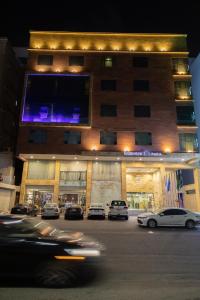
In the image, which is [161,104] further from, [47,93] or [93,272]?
[93,272]

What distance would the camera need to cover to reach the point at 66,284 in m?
5.25

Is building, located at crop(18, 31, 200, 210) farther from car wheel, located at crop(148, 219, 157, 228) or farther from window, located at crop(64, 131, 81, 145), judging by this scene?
car wheel, located at crop(148, 219, 157, 228)

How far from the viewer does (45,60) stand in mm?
37500

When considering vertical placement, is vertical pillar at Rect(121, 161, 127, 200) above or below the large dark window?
below

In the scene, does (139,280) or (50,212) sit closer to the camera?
(139,280)

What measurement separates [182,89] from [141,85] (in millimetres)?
6092

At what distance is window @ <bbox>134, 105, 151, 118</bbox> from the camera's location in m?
34.9

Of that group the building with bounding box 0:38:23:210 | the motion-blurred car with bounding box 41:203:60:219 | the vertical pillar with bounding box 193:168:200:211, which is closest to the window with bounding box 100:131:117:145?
the vertical pillar with bounding box 193:168:200:211

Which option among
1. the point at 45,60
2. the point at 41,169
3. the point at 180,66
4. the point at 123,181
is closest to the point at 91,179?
the point at 123,181

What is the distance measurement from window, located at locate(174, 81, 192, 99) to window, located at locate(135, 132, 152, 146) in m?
7.54

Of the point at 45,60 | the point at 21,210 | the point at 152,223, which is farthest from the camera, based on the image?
the point at 45,60

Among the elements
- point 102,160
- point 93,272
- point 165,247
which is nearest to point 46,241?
point 93,272

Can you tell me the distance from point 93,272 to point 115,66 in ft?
117

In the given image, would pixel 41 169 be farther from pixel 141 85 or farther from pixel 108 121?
pixel 141 85
